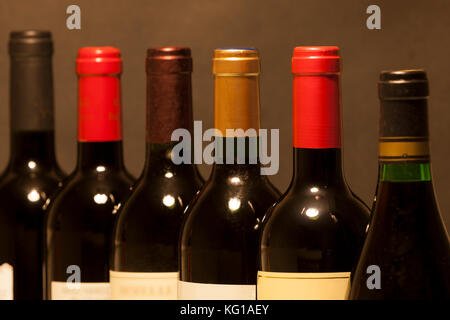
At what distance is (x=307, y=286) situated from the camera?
85 cm

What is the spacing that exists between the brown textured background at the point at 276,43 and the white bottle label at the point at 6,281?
32 centimetres

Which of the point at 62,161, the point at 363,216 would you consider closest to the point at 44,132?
the point at 62,161

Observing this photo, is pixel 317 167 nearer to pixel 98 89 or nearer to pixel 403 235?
pixel 403 235

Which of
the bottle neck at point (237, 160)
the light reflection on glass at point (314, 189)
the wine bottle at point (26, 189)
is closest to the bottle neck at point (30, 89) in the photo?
the wine bottle at point (26, 189)

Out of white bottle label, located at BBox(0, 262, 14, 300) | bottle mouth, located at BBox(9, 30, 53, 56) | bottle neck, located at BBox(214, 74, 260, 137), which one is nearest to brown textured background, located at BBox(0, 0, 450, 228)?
bottle mouth, located at BBox(9, 30, 53, 56)

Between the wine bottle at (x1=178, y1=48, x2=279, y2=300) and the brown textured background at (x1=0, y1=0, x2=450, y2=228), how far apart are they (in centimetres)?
49

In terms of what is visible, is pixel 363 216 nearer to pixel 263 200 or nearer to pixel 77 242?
pixel 263 200

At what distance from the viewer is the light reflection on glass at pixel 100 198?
1.07m

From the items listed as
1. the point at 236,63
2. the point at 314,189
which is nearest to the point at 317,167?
the point at 314,189

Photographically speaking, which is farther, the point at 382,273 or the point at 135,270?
the point at 135,270

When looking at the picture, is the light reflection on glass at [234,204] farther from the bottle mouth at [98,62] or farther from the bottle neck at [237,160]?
the bottle mouth at [98,62]

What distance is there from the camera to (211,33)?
1.42 meters

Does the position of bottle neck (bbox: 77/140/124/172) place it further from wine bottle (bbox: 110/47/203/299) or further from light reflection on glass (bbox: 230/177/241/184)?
light reflection on glass (bbox: 230/177/241/184)

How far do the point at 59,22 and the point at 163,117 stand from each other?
494 millimetres
